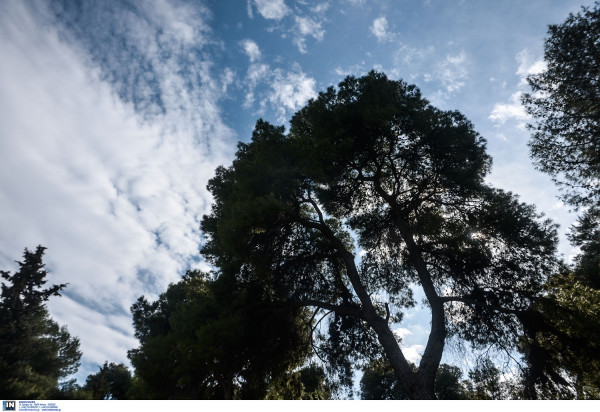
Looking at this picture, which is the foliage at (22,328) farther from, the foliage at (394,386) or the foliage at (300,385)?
the foliage at (394,386)

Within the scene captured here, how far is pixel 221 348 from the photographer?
748cm

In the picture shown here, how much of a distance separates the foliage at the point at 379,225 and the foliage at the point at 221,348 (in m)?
0.82

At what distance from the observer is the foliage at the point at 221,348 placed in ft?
23.4

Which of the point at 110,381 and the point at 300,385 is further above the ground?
the point at 300,385

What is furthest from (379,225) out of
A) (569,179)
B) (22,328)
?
(22,328)

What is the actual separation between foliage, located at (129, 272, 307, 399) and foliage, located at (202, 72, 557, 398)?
823 millimetres

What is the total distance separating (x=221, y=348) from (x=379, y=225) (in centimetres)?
695

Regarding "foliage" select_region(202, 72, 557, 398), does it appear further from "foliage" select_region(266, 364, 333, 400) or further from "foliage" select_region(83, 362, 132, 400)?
"foliage" select_region(83, 362, 132, 400)

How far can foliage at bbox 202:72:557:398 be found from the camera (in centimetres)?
866

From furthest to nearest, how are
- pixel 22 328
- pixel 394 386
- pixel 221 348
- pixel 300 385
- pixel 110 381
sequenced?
pixel 110 381 < pixel 394 386 < pixel 22 328 < pixel 300 385 < pixel 221 348

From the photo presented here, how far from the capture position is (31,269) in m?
17.9

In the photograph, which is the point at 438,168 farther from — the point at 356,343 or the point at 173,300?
the point at 173,300

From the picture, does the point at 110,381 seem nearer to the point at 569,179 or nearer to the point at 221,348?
the point at 221,348

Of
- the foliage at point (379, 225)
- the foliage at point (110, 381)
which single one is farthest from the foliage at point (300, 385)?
the foliage at point (110, 381)
